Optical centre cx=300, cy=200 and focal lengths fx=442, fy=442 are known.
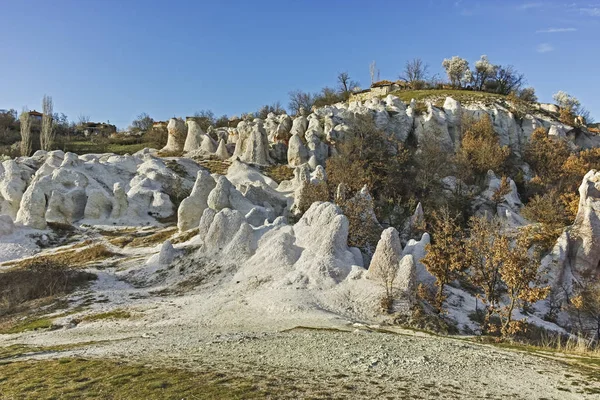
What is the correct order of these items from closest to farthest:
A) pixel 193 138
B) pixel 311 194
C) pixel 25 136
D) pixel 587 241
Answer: pixel 587 241 → pixel 311 194 → pixel 193 138 → pixel 25 136

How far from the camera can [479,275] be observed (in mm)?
19422

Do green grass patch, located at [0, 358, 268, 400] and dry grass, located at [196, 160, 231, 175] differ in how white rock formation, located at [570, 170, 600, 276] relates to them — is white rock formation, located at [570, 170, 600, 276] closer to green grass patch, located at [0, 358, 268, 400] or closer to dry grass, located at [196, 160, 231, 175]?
green grass patch, located at [0, 358, 268, 400]

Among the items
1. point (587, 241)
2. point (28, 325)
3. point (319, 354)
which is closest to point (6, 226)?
point (28, 325)

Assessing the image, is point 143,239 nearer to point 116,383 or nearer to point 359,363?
point 116,383

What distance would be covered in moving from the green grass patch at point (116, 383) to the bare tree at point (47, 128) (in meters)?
72.1

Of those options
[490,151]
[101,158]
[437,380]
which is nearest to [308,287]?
[437,380]

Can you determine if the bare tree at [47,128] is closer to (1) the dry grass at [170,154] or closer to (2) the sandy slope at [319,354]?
(1) the dry grass at [170,154]

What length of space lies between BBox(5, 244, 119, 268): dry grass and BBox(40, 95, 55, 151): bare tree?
48.0 m

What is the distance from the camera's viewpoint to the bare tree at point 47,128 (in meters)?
73.5

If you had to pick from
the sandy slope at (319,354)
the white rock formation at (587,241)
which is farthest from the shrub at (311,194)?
the white rock formation at (587,241)

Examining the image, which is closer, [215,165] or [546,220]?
[546,220]

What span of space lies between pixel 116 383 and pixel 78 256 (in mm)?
24793

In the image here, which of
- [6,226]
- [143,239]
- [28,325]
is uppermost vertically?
[143,239]

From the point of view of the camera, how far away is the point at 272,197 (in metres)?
41.2
